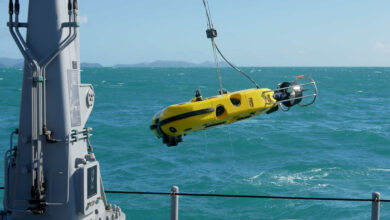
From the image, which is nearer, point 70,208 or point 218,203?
point 70,208

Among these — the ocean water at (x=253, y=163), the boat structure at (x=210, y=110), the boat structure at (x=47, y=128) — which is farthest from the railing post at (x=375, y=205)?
the ocean water at (x=253, y=163)

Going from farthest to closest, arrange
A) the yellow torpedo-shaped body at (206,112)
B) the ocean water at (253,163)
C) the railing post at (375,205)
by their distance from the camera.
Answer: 1. the ocean water at (253,163)
2. the yellow torpedo-shaped body at (206,112)
3. the railing post at (375,205)

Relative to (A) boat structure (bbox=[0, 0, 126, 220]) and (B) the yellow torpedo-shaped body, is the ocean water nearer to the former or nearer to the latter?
(B) the yellow torpedo-shaped body

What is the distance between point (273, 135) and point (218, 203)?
2281 cm

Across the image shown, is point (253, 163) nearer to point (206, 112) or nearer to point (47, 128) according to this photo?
point (206, 112)

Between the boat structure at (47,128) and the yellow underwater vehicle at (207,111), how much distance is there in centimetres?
154

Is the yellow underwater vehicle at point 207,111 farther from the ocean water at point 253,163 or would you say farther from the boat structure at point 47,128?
the ocean water at point 253,163

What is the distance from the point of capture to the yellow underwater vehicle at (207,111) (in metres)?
7.43

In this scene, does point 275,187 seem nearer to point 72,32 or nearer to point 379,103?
point 72,32

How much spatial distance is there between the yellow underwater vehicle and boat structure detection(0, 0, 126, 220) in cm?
154

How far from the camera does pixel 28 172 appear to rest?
20.6ft

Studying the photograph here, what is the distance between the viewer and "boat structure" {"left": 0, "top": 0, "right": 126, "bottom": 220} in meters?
6.24

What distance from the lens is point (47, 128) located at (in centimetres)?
637

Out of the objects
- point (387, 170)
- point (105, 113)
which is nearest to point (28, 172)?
point (387, 170)
